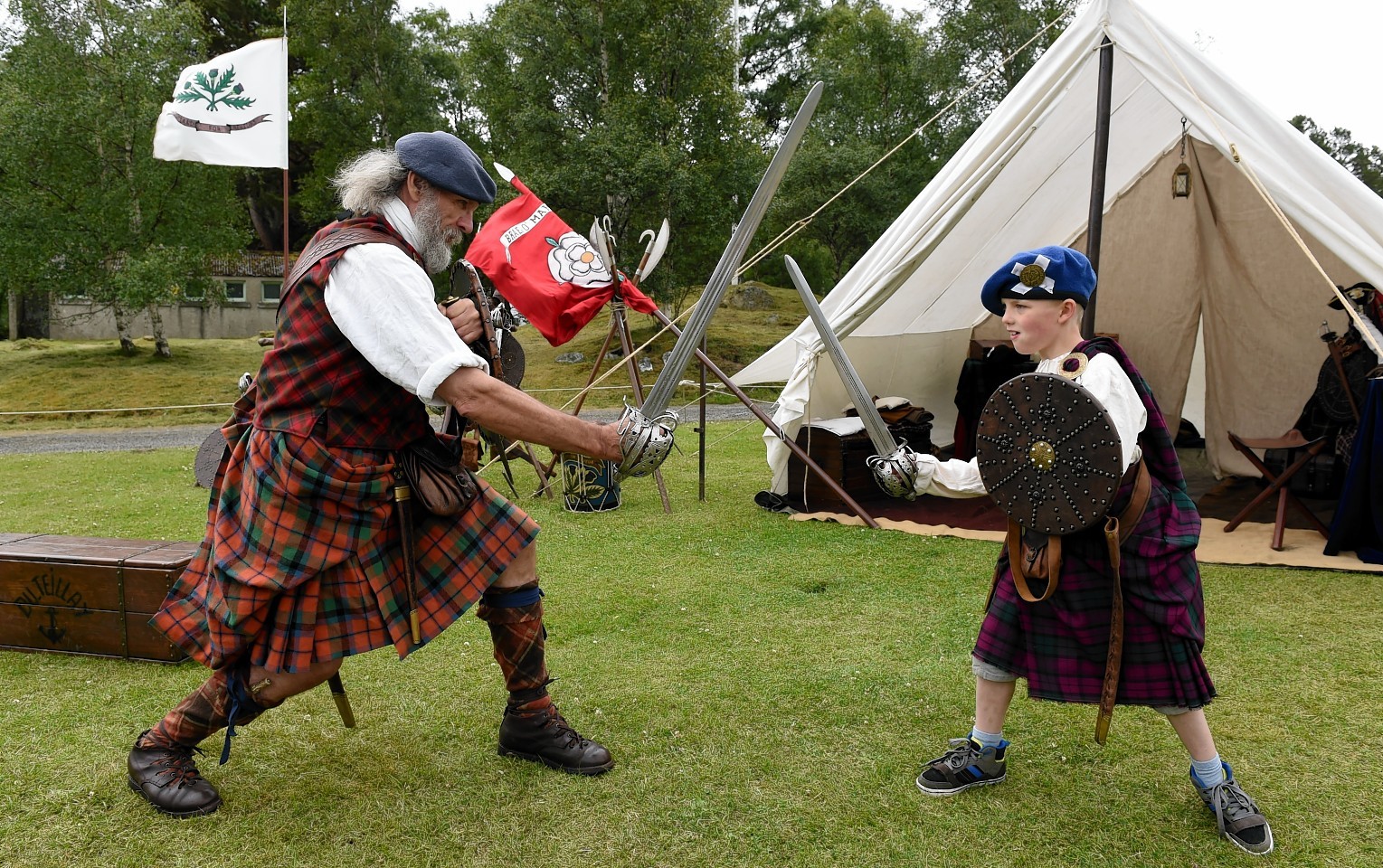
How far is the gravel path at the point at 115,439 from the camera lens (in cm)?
952

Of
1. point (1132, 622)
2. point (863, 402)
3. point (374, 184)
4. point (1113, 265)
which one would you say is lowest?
point (1132, 622)

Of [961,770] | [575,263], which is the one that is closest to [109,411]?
[575,263]

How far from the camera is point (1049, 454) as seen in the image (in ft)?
6.42

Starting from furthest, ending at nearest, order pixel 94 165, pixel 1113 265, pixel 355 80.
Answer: pixel 355 80 < pixel 94 165 < pixel 1113 265

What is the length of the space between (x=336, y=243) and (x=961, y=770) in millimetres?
1953

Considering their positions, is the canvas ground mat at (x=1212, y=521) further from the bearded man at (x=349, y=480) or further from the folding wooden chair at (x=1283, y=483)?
the bearded man at (x=349, y=480)

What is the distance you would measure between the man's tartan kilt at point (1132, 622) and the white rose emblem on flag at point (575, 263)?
3576 mm

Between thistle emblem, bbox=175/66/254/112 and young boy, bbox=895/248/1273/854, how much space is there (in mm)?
6449

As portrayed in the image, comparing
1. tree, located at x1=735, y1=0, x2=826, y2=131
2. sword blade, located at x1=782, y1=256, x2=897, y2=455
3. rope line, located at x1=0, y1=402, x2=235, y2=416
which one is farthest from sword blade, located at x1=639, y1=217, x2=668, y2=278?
tree, located at x1=735, y1=0, x2=826, y2=131

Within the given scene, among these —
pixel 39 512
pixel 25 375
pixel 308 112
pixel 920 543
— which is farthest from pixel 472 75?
pixel 920 543

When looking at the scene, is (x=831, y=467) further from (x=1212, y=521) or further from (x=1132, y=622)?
(x=1132, y=622)

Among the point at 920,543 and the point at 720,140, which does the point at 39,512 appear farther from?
the point at 720,140

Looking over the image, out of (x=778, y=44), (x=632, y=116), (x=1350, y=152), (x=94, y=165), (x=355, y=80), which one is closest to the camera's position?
(x=94, y=165)

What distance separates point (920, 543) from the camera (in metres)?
4.82
